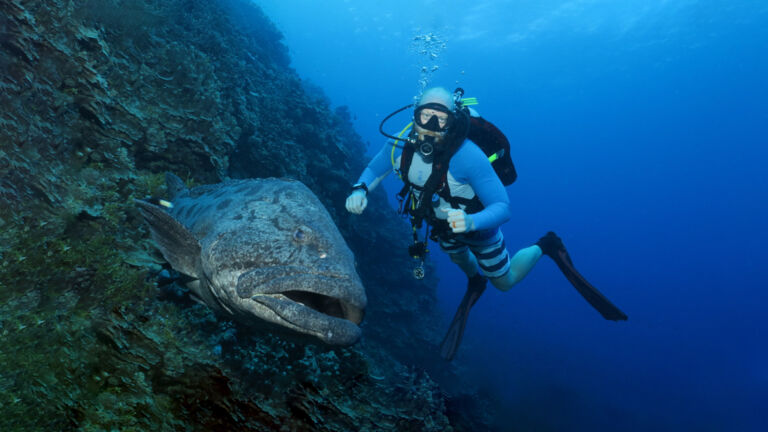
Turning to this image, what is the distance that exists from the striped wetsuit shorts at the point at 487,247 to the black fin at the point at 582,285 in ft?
4.21

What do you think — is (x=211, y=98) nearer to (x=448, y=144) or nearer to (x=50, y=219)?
(x=50, y=219)

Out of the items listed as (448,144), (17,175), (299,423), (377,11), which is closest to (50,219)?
(17,175)

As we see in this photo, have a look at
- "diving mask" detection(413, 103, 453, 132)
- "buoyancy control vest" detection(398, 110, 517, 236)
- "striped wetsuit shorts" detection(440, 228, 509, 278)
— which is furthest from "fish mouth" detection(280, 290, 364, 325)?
"striped wetsuit shorts" detection(440, 228, 509, 278)

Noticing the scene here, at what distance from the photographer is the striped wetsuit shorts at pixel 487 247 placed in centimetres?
514

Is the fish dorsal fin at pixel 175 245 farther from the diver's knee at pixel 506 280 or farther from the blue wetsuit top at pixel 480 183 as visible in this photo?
the diver's knee at pixel 506 280

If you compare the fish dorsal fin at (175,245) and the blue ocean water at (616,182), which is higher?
the blue ocean water at (616,182)

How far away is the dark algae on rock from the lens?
2145 millimetres

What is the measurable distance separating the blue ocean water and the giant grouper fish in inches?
539

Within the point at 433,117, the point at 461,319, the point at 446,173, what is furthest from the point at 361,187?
the point at 461,319

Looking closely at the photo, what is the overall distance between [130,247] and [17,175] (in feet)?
3.31

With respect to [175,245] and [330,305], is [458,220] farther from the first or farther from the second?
[175,245]

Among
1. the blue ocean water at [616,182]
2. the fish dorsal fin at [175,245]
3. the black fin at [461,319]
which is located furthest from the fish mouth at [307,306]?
the blue ocean water at [616,182]

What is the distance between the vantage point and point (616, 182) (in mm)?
92375

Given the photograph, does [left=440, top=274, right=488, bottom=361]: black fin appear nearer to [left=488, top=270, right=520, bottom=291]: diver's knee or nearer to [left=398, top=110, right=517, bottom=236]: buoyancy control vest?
[left=488, top=270, right=520, bottom=291]: diver's knee
